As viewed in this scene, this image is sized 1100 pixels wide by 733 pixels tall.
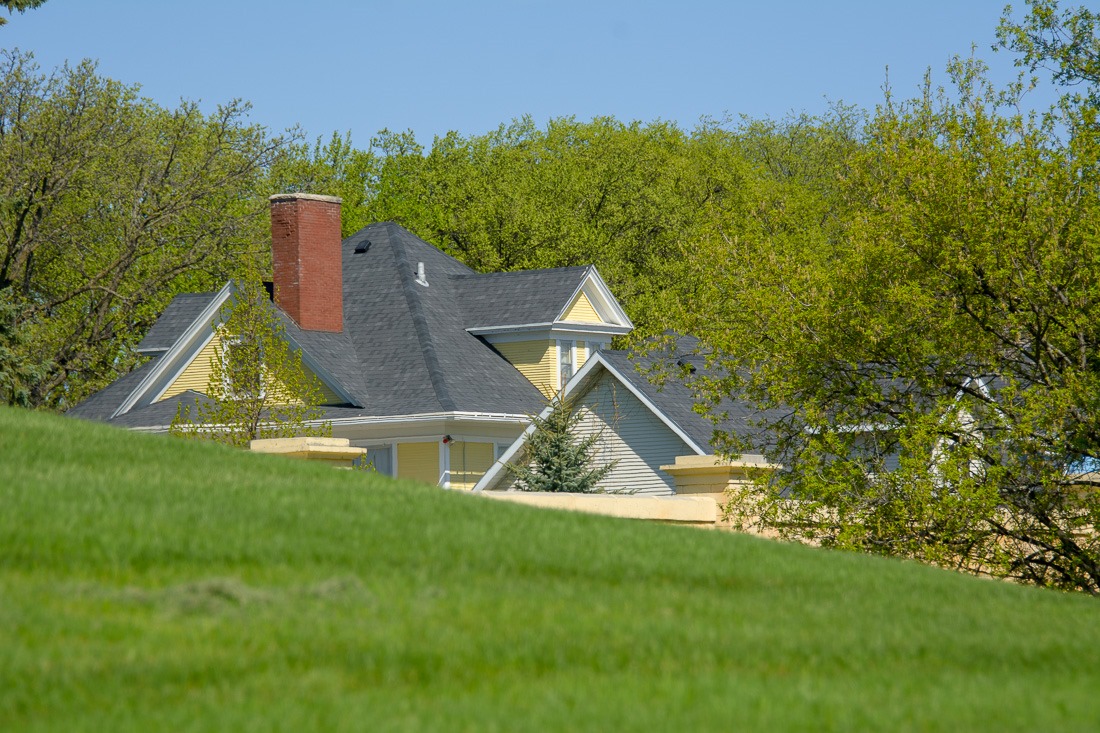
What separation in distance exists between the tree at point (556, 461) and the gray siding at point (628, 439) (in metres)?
2.27

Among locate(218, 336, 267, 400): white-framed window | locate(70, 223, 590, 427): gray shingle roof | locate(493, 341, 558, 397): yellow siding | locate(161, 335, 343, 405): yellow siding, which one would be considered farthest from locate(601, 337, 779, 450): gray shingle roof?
locate(161, 335, 343, 405): yellow siding

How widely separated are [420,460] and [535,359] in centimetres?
520

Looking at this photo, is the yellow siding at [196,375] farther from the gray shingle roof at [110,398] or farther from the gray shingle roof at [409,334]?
the gray shingle roof at [409,334]

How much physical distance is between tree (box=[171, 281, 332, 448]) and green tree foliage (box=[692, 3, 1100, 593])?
9901 millimetres

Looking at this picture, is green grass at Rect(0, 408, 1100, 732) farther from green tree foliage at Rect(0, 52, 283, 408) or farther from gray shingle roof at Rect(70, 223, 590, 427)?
green tree foliage at Rect(0, 52, 283, 408)

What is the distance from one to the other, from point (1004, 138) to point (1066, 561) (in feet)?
19.1

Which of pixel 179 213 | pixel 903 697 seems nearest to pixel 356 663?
pixel 903 697

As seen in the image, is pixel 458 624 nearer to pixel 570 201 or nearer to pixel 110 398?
pixel 110 398

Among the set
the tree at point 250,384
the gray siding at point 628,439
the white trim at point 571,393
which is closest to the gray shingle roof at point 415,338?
the white trim at point 571,393

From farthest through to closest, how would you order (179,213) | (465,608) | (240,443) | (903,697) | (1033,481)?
(179,213) → (240,443) → (1033,481) → (465,608) → (903,697)

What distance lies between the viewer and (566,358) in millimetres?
37625

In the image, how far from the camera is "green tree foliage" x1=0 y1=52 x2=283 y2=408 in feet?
129

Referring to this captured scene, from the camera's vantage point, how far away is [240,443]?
26453 millimetres

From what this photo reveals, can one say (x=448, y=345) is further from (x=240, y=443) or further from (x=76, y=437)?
(x=76, y=437)
